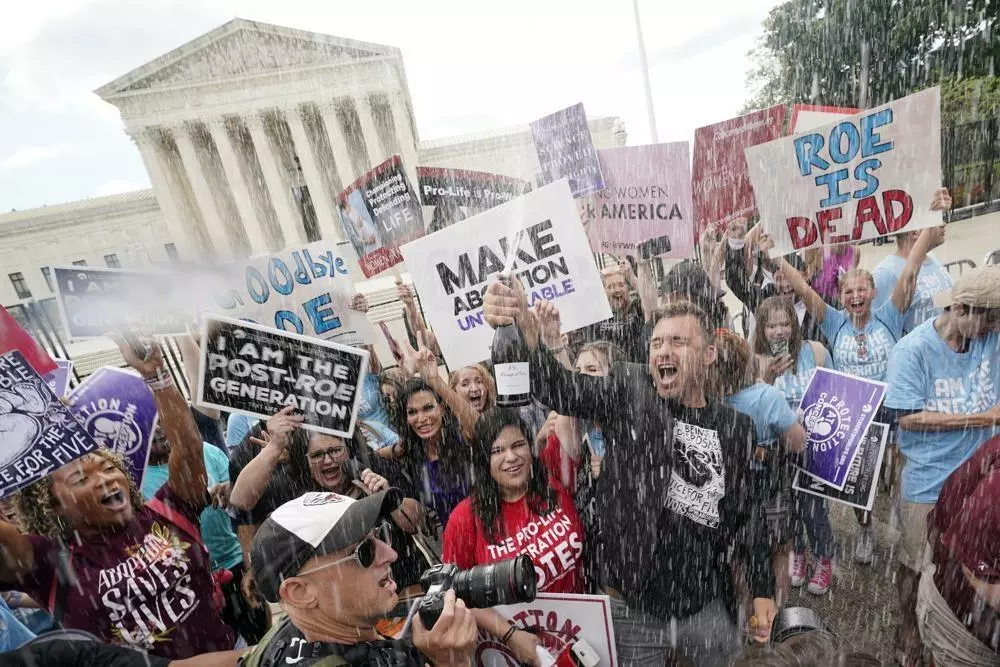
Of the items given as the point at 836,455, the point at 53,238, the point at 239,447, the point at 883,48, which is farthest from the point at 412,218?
the point at 53,238

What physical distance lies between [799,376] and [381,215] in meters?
3.55

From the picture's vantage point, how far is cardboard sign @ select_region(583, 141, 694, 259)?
382cm

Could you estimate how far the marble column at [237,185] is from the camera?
25344mm

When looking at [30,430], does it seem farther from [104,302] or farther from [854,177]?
[854,177]

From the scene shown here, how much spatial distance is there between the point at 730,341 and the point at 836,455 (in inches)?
28.2

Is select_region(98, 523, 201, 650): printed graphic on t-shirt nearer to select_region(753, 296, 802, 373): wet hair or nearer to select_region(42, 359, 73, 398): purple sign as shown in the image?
select_region(42, 359, 73, 398): purple sign

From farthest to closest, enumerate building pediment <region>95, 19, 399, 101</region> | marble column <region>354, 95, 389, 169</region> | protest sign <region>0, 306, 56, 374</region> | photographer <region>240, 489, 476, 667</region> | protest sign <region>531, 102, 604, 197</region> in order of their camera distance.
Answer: marble column <region>354, 95, 389, 169</region>, building pediment <region>95, 19, 399, 101</region>, protest sign <region>531, 102, 604, 197</region>, protest sign <region>0, 306, 56, 374</region>, photographer <region>240, 489, 476, 667</region>

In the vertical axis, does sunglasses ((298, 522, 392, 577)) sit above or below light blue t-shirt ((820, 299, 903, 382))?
above

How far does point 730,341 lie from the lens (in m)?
2.43

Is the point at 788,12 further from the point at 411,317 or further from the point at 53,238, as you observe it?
the point at 53,238

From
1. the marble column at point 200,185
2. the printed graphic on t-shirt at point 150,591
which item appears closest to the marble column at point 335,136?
the marble column at point 200,185

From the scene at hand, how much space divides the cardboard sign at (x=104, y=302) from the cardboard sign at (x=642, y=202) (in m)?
3.17

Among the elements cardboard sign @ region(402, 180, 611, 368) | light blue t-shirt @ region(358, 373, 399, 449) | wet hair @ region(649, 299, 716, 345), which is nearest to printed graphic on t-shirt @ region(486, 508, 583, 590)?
wet hair @ region(649, 299, 716, 345)

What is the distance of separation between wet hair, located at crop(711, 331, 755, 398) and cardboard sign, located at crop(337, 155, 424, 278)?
2.84 m
